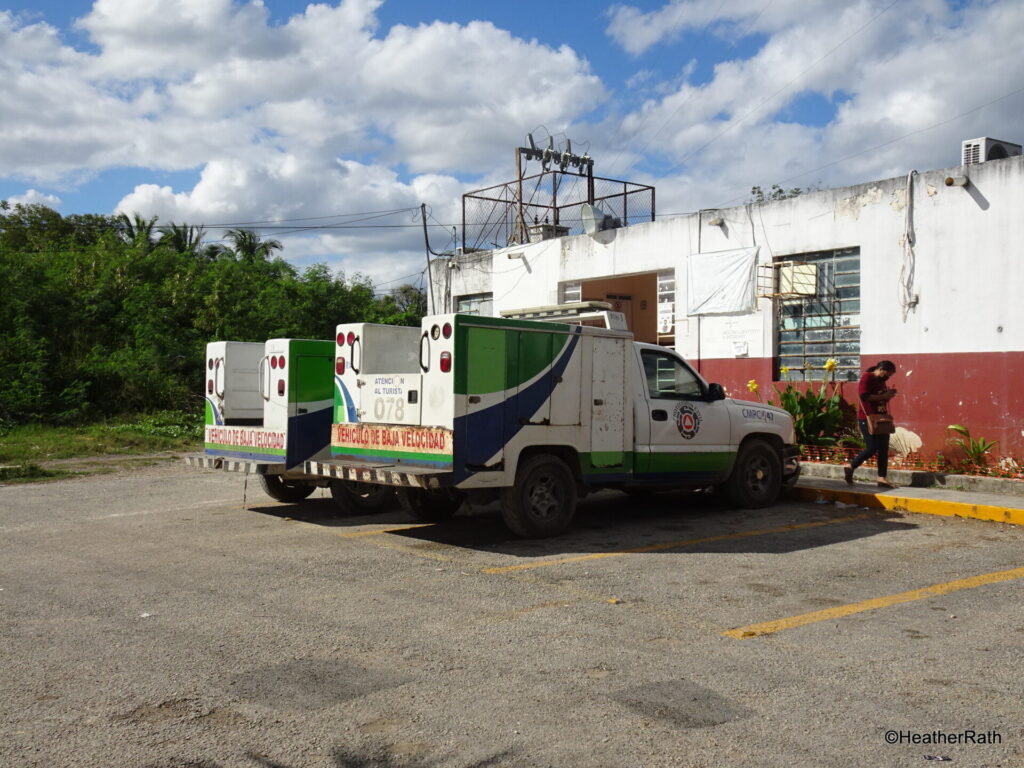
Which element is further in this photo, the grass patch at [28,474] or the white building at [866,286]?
the grass patch at [28,474]

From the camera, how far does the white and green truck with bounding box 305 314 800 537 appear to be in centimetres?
884

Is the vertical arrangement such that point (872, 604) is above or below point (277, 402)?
below

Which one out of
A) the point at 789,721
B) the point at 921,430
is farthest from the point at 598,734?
the point at 921,430

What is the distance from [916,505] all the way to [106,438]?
15472 millimetres

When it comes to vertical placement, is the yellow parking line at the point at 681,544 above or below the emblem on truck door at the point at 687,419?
below

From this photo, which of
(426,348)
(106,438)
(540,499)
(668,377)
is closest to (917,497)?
(668,377)

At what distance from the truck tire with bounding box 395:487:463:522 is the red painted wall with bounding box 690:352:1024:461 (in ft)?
23.4

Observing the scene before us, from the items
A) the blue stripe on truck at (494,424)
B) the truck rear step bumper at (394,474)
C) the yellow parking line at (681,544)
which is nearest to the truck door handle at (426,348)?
the blue stripe on truck at (494,424)

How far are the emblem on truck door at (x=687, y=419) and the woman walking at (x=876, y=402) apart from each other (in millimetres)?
2797

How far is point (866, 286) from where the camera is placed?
567 inches

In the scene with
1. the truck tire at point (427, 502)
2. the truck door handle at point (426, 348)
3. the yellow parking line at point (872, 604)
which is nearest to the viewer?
the yellow parking line at point (872, 604)

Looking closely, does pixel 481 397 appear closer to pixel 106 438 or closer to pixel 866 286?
pixel 866 286

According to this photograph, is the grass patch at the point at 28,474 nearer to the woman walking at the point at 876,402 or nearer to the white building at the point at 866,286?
the white building at the point at 866,286

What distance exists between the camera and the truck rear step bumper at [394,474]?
8648 mm
